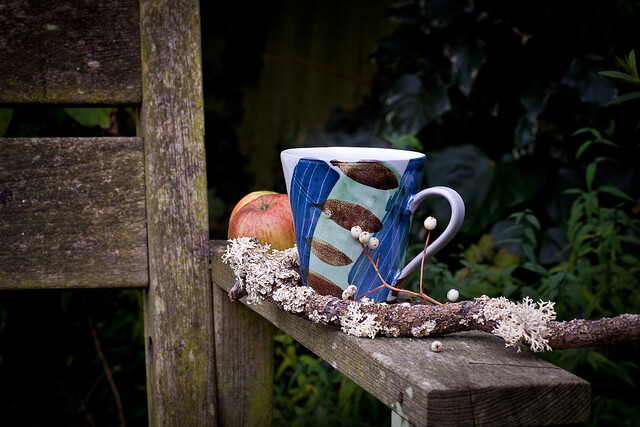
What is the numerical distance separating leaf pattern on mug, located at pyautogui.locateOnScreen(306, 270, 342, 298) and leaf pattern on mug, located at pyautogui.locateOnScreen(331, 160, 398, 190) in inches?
5.6

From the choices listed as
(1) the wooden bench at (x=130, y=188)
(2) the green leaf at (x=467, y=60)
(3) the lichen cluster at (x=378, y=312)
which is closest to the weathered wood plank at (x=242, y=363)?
(1) the wooden bench at (x=130, y=188)

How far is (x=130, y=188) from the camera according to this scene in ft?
3.32

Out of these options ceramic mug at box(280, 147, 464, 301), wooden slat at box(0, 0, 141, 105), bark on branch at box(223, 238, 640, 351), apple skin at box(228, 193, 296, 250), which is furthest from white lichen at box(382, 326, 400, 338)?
wooden slat at box(0, 0, 141, 105)

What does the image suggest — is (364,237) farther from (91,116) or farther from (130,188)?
(91,116)

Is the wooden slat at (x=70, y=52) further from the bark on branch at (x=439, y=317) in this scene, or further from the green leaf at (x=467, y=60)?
the green leaf at (x=467, y=60)

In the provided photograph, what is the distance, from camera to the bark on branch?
53 cm

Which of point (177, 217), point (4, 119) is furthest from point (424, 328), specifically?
point (4, 119)

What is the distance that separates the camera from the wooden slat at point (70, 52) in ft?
3.13

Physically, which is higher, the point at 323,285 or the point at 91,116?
the point at 91,116

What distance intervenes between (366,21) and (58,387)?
2482mm

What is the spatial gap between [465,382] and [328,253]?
0.26 m

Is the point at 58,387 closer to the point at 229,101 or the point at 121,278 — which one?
the point at 121,278

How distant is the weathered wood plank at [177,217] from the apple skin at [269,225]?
11 cm

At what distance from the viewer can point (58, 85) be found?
3.19ft
